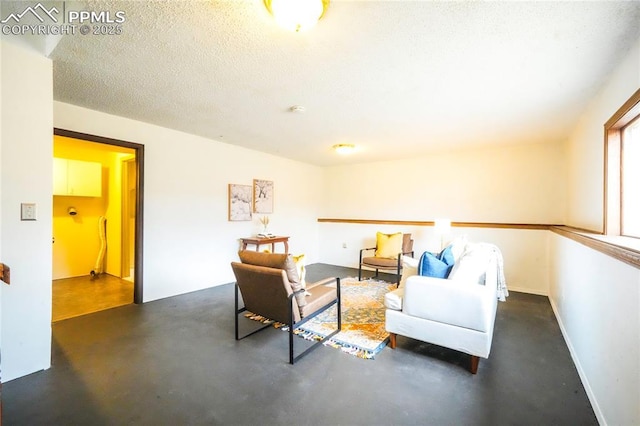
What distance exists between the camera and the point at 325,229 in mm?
6430

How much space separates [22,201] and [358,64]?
2.62 meters

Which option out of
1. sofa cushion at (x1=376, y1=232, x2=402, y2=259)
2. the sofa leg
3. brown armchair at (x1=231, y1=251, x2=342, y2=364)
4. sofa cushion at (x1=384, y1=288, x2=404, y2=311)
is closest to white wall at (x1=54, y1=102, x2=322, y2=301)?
brown armchair at (x1=231, y1=251, x2=342, y2=364)

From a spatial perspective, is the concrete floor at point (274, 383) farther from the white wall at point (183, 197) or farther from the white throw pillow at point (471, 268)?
the white wall at point (183, 197)

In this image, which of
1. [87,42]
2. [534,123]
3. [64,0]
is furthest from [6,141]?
[534,123]

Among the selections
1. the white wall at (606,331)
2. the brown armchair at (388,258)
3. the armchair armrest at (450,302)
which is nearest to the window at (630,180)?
the white wall at (606,331)

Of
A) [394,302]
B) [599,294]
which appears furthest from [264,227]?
[599,294]

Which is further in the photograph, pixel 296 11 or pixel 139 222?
pixel 139 222

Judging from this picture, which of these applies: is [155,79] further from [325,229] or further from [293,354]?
[325,229]

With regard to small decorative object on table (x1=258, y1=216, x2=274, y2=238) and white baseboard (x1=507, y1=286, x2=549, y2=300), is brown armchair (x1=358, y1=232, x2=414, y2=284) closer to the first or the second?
white baseboard (x1=507, y1=286, x2=549, y2=300)

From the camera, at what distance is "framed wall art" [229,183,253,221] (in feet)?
14.9

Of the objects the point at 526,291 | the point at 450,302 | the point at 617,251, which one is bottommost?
the point at 526,291

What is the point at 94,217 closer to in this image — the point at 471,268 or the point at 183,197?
the point at 183,197

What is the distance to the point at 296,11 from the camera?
1.41 meters

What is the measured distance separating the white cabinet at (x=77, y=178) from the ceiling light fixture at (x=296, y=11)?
16.4 ft
